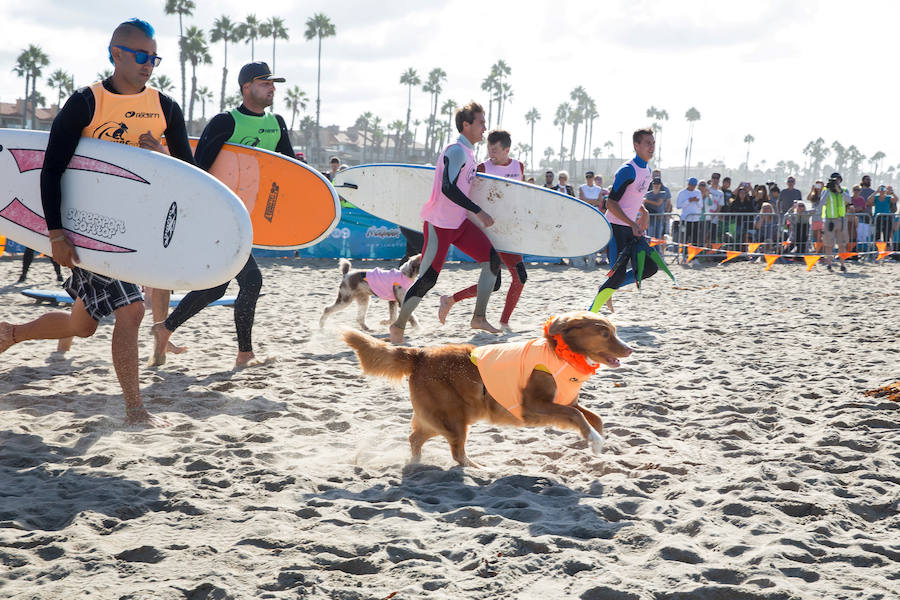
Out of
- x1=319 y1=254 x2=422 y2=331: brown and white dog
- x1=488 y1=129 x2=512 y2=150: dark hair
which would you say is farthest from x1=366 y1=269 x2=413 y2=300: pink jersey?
x1=488 y1=129 x2=512 y2=150: dark hair

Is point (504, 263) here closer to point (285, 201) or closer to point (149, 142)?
point (285, 201)

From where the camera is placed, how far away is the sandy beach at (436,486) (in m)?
2.56

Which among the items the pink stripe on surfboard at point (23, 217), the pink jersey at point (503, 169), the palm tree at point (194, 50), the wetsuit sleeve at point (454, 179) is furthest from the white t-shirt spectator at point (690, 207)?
the palm tree at point (194, 50)

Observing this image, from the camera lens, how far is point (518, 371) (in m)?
3.66

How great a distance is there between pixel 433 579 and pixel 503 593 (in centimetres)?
25

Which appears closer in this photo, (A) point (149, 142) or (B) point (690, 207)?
(A) point (149, 142)

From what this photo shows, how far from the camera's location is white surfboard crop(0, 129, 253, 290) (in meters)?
4.20

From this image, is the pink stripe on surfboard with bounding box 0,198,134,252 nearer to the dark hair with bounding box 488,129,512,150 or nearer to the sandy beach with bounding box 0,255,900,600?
the sandy beach with bounding box 0,255,900,600

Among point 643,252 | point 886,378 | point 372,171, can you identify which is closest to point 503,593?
point 886,378

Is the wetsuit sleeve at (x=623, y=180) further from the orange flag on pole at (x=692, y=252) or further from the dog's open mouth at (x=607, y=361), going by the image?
the orange flag on pole at (x=692, y=252)

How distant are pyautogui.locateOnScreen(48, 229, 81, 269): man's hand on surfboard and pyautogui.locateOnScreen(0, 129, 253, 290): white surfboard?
0.26 feet

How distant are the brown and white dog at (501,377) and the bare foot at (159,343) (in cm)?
254

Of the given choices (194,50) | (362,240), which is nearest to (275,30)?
(194,50)

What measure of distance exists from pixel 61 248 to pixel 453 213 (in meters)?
3.39
